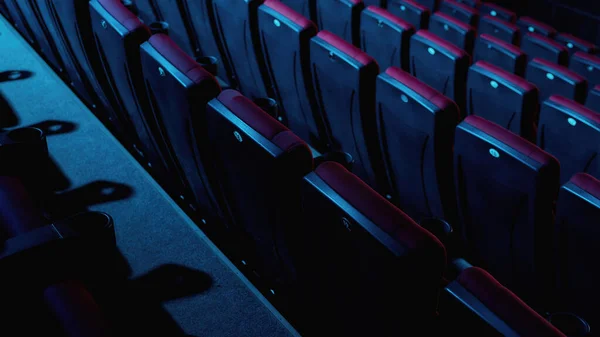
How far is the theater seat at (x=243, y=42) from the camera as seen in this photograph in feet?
1.59

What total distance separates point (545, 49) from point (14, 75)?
706mm

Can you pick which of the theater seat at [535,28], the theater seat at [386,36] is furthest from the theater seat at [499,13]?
the theater seat at [386,36]

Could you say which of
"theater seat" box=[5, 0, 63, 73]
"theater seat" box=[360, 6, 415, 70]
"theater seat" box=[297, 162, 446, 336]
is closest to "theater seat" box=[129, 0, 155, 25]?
"theater seat" box=[5, 0, 63, 73]

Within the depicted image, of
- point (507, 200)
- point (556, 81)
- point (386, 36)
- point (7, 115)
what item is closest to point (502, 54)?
point (556, 81)

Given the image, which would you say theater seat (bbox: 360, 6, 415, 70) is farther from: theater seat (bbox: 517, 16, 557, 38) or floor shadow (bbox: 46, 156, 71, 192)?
theater seat (bbox: 517, 16, 557, 38)

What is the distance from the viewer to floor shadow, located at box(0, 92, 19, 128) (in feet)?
1.51

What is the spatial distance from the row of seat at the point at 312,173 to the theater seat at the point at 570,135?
132 mm

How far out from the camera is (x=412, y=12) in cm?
79

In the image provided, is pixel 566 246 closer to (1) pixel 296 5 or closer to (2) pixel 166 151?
(2) pixel 166 151

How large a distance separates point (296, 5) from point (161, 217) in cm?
41

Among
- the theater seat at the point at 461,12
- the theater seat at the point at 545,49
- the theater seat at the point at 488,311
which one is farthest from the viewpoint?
the theater seat at the point at 461,12

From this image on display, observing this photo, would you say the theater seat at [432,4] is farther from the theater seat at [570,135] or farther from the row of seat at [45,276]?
the row of seat at [45,276]

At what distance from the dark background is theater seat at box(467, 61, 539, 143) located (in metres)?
0.93

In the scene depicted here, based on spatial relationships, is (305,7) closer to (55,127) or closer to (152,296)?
(55,127)
